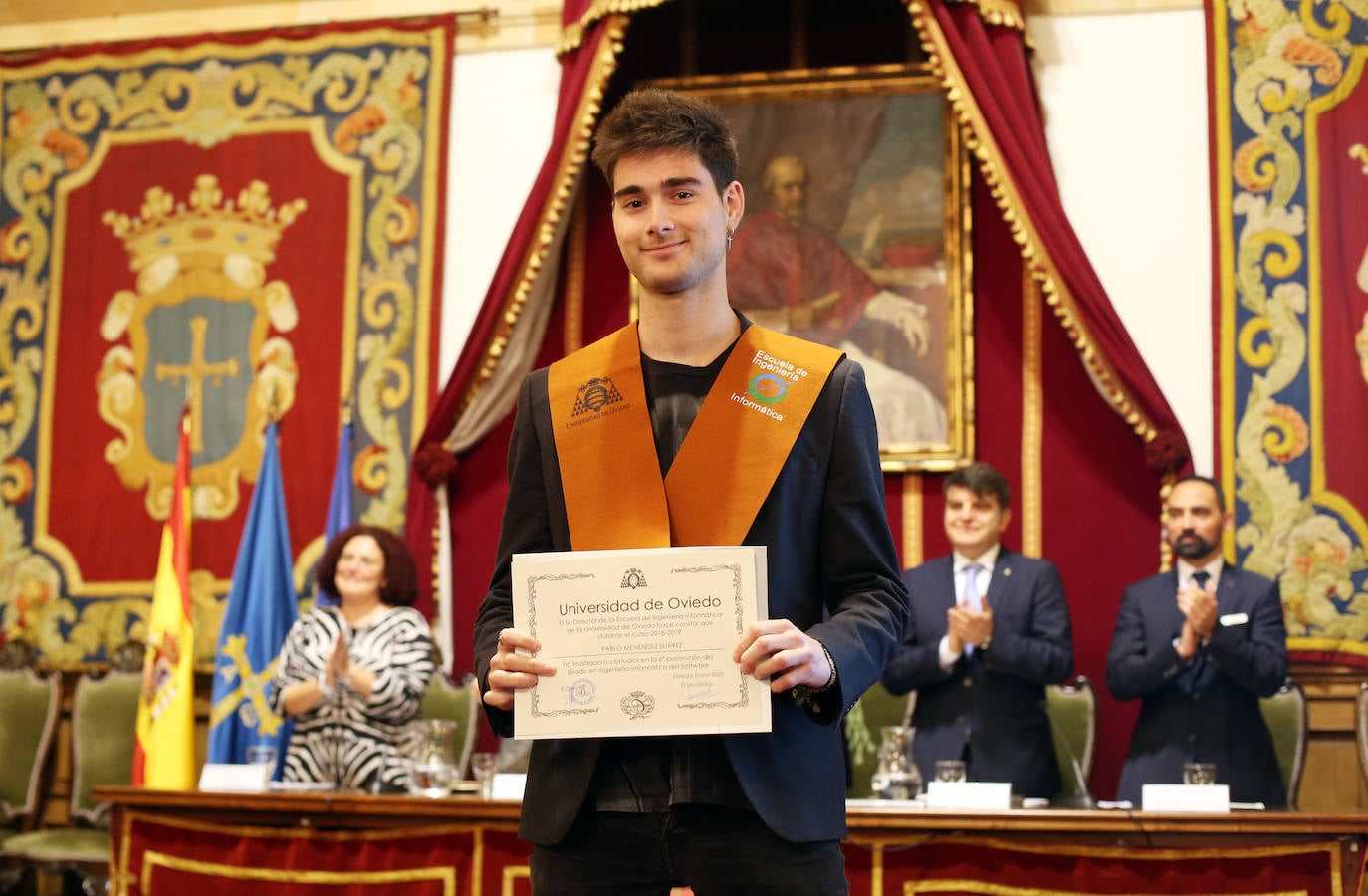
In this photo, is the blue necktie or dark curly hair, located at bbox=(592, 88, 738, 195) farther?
the blue necktie

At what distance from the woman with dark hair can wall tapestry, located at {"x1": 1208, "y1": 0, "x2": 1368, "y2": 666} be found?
9.62ft

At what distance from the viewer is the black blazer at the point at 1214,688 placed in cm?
417

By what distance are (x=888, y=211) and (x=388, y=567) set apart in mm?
2352

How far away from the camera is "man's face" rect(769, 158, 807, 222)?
5.84 meters

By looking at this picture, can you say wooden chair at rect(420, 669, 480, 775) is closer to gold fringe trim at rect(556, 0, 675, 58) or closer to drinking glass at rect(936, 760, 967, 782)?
drinking glass at rect(936, 760, 967, 782)

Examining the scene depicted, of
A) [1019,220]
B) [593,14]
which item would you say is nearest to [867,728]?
[1019,220]

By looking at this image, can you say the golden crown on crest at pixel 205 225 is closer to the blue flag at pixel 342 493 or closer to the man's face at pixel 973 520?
the blue flag at pixel 342 493

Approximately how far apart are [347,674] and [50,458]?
2.75 metres

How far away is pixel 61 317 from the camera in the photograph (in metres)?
6.58

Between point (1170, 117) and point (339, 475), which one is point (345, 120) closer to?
point (339, 475)

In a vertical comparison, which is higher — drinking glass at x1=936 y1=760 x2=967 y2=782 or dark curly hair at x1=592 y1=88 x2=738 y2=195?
dark curly hair at x1=592 y1=88 x2=738 y2=195

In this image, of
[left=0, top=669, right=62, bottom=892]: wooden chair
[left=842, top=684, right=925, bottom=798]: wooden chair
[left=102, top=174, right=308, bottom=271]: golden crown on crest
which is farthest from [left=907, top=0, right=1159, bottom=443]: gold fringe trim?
[left=0, top=669, right=62, bottom=892]: wooden chair

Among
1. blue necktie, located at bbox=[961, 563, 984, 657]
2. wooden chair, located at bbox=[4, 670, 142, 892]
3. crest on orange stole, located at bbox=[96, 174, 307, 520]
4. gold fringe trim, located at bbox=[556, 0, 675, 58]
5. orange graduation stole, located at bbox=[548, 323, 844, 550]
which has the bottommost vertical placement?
wooden chair, located at bbox=[4, 670, 142, 892]

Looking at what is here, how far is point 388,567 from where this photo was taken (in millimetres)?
4914
